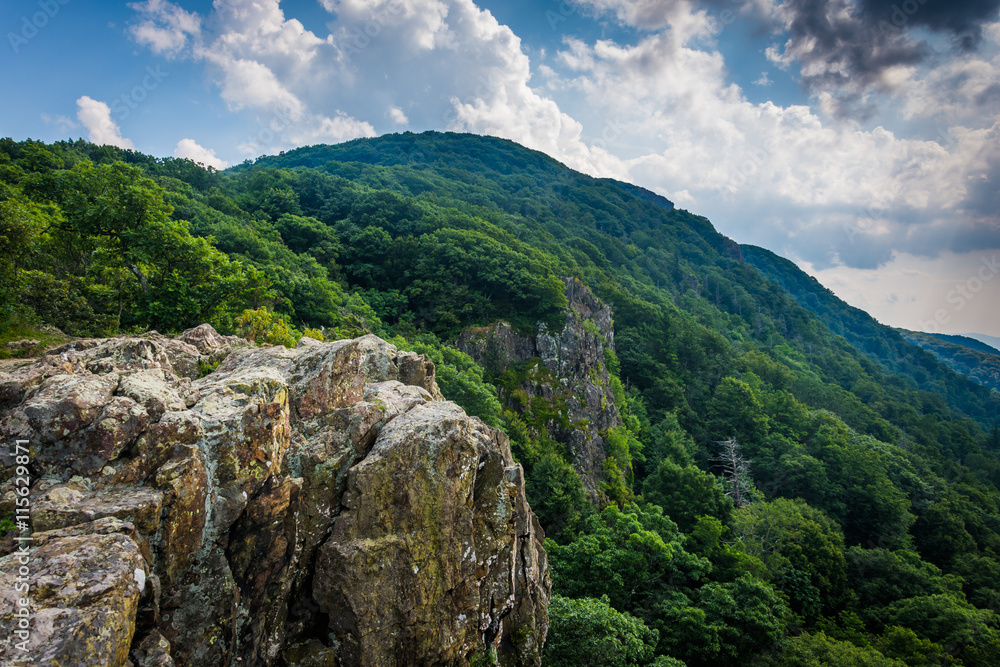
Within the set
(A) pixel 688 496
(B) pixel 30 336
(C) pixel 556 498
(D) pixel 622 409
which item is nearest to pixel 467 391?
(C) pixel 556 498

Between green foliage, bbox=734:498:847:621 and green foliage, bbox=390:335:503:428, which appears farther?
green foliage, bbox=390:335:503:428

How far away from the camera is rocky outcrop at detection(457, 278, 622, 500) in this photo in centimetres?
4497

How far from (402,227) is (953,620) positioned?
69.8m

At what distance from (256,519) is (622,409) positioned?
5454 centimetres

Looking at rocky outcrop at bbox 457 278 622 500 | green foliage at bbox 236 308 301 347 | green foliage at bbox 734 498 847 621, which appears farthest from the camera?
rocky outcrop at bbox 457 278 622 500

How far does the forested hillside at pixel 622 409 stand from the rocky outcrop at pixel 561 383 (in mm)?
1026

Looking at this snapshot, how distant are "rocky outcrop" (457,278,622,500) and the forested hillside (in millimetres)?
1026

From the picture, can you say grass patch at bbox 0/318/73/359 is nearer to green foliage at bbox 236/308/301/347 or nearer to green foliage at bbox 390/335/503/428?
green foliage at bbox 236/308/301/347

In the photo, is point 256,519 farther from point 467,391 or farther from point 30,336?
point 467,391

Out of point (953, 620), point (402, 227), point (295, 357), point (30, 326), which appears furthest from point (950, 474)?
point (30, 326)

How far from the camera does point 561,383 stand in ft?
158

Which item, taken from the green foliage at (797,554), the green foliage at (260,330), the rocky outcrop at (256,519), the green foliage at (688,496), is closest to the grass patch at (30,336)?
the rocky outcrop at (256,519)

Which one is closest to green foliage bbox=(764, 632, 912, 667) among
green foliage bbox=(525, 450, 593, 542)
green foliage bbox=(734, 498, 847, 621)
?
green foliage bbox=(734, 498, 847, 621)

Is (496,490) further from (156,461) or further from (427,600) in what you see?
(156,461)
